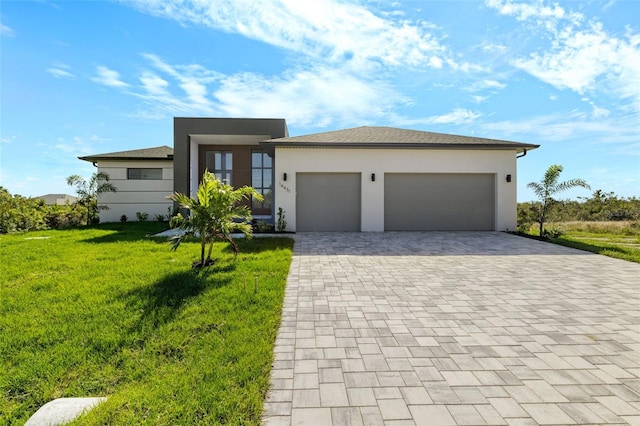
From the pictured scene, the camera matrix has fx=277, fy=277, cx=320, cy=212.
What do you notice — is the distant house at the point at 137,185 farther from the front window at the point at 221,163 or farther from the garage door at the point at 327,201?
the garage door at the point at 327,201

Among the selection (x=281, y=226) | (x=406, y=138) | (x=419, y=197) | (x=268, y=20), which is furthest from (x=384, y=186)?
(x=268, y=20)

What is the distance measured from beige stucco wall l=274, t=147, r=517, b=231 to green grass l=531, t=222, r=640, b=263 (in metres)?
2.47

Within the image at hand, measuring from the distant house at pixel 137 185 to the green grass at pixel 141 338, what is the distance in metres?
10.6

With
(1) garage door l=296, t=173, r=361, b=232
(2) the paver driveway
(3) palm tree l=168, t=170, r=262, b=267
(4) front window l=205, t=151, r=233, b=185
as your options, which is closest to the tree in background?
(4) front window l=205, t=151, r=233, b=185

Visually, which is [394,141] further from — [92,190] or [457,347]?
[92,190]

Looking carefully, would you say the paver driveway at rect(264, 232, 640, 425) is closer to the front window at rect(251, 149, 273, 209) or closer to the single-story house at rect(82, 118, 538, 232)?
the single-story house at rect(82, 118, 538, 232)

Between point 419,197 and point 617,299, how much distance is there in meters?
7.69

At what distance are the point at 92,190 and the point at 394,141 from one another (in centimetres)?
1642

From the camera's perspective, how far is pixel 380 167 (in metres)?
11.6

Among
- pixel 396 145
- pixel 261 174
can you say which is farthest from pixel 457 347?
pixel 261 174

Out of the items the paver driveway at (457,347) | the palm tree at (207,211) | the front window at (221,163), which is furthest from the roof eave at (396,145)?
the paver driveway at (457,347)

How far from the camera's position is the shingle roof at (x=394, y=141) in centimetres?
1111

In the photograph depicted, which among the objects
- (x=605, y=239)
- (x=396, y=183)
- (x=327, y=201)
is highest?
(x=396, y=183)

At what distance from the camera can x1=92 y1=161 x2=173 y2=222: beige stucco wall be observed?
1608cm
